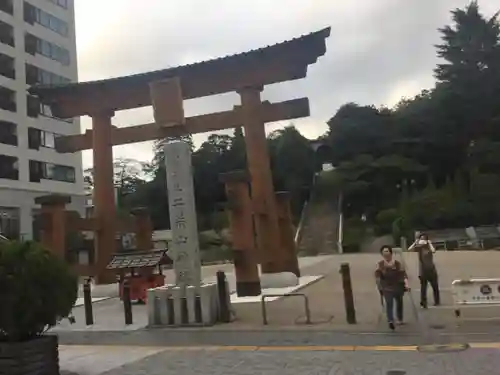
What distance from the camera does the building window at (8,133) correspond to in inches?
1642

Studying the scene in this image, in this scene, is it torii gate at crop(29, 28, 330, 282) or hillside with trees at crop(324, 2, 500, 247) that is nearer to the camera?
torii gate at crop(29, 28, 330, 282)

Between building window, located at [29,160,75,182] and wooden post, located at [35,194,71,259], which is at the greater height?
building window, located at [29,160,75,182]

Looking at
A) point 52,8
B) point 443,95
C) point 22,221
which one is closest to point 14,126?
point 22,221

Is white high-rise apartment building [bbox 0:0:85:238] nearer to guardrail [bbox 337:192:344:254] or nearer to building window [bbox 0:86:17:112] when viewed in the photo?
building window [bbox 0:86:17:112]

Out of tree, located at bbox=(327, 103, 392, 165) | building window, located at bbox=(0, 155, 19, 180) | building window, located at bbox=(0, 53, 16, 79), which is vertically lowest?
building window, located at bbox=(0, 155, 19, 180)

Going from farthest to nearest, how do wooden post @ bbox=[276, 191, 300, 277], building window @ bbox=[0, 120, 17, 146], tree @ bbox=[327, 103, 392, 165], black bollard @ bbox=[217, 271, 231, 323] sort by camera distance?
tree @ bbox=[327, 103, 392, 165], building window @ bbox=[0, 120, 17, 146], wooden post @ bbox=[276, 191, 300, 277], black bollard @ bbox=[217, 271, 231, 323]

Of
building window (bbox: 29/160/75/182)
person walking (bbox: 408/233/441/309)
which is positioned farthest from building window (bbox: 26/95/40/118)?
person walking (bbox: 408/233/441/309)

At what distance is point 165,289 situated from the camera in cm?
1257

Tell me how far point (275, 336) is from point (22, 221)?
36.3 metres

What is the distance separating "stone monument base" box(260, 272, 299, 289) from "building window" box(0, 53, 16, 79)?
3109cm

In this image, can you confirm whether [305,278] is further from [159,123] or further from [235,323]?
[235,323]

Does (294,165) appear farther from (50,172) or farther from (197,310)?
(197,310)

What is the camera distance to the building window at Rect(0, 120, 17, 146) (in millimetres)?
41719

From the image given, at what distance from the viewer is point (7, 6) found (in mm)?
43469
